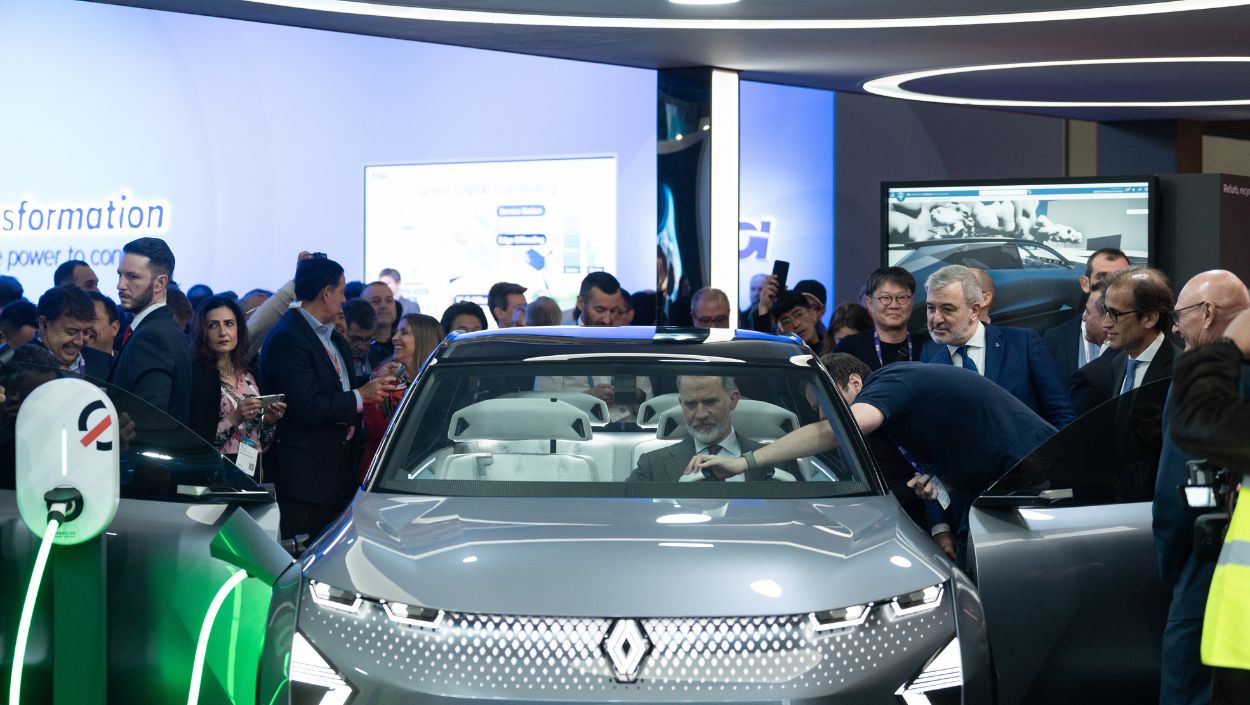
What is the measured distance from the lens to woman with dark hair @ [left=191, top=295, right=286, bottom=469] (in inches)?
225

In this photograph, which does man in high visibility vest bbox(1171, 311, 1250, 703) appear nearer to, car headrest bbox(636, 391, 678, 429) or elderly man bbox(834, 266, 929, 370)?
car headrest bbox(636, 391, 678, 429)

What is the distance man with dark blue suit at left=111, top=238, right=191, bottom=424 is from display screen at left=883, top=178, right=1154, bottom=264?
16.5ft

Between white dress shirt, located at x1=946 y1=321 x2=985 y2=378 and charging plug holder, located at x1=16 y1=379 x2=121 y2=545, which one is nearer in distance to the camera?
charging plug holder, located at x1=16 y1=379 x2=121 y2=545

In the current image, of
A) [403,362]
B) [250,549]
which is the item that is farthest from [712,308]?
[250,549]

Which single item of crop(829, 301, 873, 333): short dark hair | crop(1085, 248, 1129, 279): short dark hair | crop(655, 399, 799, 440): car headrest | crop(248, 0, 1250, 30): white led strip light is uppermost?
crop(248, 0, 1250, 30): white led strip light

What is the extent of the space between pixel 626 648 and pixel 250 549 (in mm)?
1162

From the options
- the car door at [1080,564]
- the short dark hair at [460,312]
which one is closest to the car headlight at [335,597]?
the car door at [1080,564]

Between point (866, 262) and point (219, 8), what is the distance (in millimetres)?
8983

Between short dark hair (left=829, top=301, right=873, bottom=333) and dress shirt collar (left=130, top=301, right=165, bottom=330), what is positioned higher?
dress shirt collar (left=130, top=301, right=165, bottom=330)

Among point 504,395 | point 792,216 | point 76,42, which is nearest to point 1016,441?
point 504,395

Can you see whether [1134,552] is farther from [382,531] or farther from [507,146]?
[507,146]

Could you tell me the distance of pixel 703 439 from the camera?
396cm

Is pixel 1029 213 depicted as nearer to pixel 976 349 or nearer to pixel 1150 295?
pixel 976 349

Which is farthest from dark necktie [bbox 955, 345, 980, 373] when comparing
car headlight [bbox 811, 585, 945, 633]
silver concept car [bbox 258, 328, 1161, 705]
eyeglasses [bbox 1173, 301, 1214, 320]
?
car headlight [bbox 811, 585, 945, 633]
